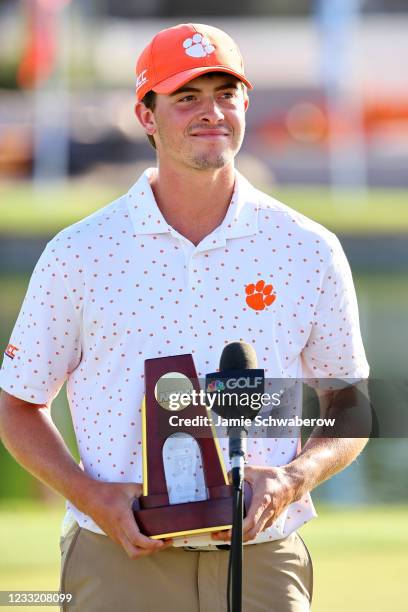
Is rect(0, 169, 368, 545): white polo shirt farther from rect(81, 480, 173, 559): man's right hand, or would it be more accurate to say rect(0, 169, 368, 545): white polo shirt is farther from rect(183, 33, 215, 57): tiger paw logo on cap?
rect(183, 33, 215, 57): tiger paw logo on cap

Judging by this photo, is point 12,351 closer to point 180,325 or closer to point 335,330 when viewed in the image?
point 180,325

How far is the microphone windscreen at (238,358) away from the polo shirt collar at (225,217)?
1.41ft

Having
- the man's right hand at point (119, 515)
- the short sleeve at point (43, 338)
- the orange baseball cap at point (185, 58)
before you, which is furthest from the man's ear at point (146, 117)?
the man's right hand at point (119, 515)

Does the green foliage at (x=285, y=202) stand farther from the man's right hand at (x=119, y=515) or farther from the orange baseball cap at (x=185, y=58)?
the man's right hand at (x=119, y=515)

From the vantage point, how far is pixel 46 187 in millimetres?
18828

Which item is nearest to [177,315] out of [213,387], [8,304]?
[213,387]

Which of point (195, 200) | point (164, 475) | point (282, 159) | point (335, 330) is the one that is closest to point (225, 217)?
point (195, 200)

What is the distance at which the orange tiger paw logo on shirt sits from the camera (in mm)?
2777

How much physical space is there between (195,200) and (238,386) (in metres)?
0.61

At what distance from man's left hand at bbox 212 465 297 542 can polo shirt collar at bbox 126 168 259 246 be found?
0.51m

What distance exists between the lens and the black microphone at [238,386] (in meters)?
2.39

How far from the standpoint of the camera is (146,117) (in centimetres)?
300

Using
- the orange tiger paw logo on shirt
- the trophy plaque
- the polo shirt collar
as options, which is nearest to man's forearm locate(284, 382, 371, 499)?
the trophy plaque

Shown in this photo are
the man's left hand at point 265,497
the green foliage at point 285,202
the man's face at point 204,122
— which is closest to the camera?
the man's left hand at point 265,497
